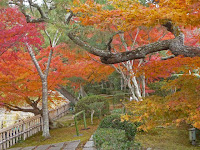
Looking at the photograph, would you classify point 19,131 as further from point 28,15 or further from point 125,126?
point 125,126

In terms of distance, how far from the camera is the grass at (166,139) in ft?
19.6

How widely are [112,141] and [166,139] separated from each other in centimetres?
307

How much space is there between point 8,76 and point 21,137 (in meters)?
2.98

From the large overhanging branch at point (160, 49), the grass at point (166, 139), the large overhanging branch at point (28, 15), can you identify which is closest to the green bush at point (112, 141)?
the grass at point (166, 139)

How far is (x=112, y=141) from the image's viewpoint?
4605 millimetres

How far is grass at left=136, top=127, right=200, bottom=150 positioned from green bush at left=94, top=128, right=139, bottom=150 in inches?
56.2

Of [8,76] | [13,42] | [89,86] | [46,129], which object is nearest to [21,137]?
[46,129]

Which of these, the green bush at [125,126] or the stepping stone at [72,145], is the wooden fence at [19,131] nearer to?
the stepping stone at [72,145]

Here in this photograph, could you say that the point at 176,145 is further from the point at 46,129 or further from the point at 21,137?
the point at 21,137

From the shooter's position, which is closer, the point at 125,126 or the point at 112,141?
the point at 112,141

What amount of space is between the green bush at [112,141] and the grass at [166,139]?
1.43 meters

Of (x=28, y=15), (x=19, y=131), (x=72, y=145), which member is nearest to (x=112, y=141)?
(x=72, y=145)

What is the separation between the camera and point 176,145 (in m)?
6.17

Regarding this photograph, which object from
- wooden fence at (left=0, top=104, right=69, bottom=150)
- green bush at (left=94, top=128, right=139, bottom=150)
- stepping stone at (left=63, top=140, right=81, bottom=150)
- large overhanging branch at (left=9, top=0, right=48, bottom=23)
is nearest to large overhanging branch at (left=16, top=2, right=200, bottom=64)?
large overhanging branch at (left=9, top=0, right=48, bottom=23)
